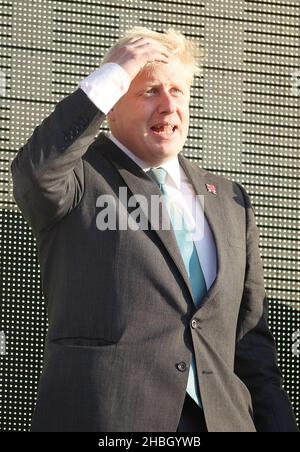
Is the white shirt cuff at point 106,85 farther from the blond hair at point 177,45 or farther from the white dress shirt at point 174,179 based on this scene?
the blond hair at point 177,45

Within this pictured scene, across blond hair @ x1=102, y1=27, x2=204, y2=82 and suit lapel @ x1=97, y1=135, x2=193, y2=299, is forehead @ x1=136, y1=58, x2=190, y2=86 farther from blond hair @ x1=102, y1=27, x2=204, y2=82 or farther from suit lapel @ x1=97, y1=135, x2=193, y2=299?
suit lapel @ x1=97, y1=135, x2=193, y2=299

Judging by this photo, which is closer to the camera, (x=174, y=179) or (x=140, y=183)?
(x=140, y=183)

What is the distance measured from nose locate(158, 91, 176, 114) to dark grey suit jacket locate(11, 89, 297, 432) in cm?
15

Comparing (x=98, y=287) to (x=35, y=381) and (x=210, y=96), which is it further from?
(x=210, y=96)

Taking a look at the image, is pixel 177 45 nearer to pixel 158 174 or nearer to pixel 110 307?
pixel 158 174

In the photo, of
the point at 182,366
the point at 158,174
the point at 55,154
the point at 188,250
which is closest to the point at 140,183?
the point at 158,174

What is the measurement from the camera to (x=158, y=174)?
2.61 metres

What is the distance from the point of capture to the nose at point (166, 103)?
2592 millimetres

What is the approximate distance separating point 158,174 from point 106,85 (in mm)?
320

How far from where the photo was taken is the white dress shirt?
2.36 meters

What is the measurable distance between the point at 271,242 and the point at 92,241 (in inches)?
54.1

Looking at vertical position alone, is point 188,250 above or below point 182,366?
above

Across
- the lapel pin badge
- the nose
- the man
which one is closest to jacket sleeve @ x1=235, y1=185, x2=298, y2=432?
the man

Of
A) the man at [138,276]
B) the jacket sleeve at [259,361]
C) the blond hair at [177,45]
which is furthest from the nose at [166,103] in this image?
the jacket sleeve at [259,361]
